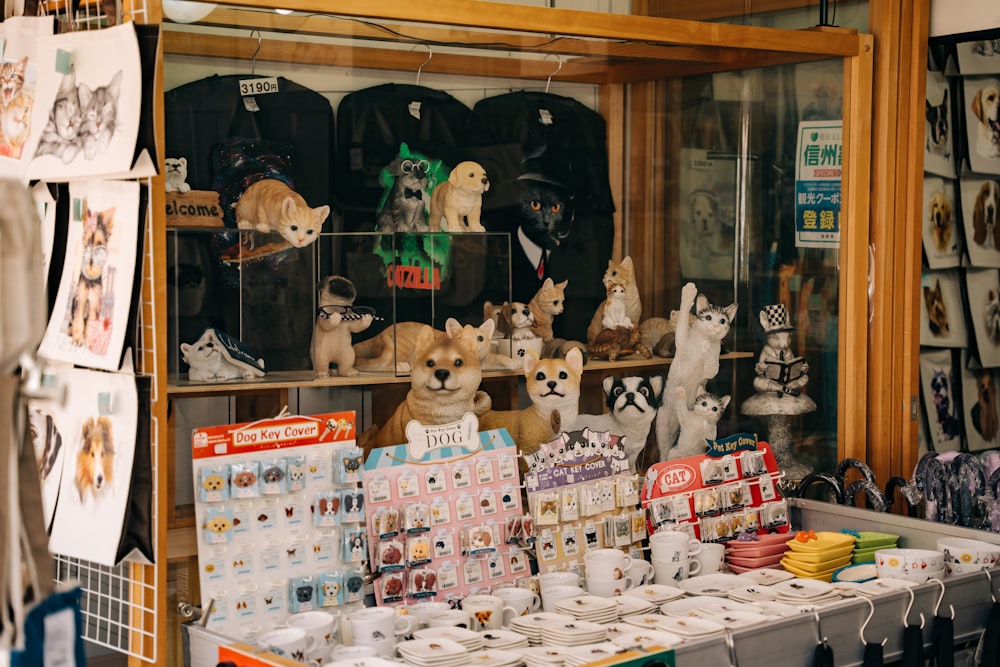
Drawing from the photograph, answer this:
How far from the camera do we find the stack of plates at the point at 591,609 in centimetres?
251

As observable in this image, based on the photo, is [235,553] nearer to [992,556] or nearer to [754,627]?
[754,627]

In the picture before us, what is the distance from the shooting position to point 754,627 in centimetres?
237

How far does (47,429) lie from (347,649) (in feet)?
2.38

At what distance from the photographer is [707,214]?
324cm

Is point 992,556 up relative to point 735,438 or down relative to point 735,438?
down

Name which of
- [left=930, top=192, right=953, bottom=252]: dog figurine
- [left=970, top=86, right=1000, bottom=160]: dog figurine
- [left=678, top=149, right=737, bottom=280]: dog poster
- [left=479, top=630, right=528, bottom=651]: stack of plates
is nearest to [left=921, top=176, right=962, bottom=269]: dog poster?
[left=930, top=192, right=953, bottom=252]: dog figurine

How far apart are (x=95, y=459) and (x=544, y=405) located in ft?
3.68

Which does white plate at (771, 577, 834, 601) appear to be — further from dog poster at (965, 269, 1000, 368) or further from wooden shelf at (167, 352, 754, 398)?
dog poster at (965, 269, 1000, 368)

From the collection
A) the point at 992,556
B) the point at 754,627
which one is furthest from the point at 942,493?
the point at 754,627

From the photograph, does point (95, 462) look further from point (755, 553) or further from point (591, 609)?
point (755, 553)

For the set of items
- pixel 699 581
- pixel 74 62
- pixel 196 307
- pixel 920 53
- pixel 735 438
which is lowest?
pixel 699 581

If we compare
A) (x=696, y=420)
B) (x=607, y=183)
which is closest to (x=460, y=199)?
(x=607, y=183)

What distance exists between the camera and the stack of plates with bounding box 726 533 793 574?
300cm

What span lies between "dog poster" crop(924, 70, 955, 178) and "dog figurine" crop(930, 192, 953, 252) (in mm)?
81
